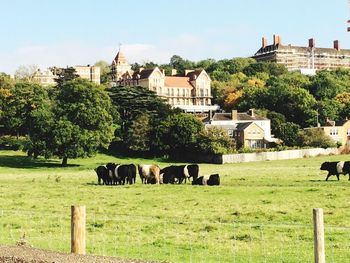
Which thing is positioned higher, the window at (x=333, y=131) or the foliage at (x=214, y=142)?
the window at (x=333, y=131)

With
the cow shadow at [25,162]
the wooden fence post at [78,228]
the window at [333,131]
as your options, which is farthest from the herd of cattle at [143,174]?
the window at [333,131]

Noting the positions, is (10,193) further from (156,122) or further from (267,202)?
(156,122)

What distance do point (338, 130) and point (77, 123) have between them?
53.1 m

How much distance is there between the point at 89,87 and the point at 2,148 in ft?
62.9

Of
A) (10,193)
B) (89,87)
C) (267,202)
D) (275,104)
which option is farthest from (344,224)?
(275,104)

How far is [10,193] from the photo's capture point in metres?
31.1

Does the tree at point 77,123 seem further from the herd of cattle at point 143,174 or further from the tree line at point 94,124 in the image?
the herd of cattle at point 143,174

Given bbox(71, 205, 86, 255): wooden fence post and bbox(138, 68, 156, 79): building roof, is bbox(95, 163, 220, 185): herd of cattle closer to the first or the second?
bbox(71, 205, 86, 255): wooden fence post

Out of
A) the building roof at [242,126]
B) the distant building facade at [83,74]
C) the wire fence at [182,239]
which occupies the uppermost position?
the distant building facade at [83,74]

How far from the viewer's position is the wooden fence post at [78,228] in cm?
1062

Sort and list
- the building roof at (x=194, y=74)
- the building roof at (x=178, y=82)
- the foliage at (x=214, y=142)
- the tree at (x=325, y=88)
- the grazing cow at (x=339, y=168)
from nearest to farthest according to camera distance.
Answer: the grazing cow at (x=339, y=168) → the foliage at (x=214, y=142) → the tree at (x=325, y=88) → the building roof at (x=178, y=82) → the building roof at (x=194, y=74)

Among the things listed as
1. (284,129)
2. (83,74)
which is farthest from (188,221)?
(83,74)

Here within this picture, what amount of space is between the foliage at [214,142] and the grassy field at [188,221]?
44.9 meters

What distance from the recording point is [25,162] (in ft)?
230
